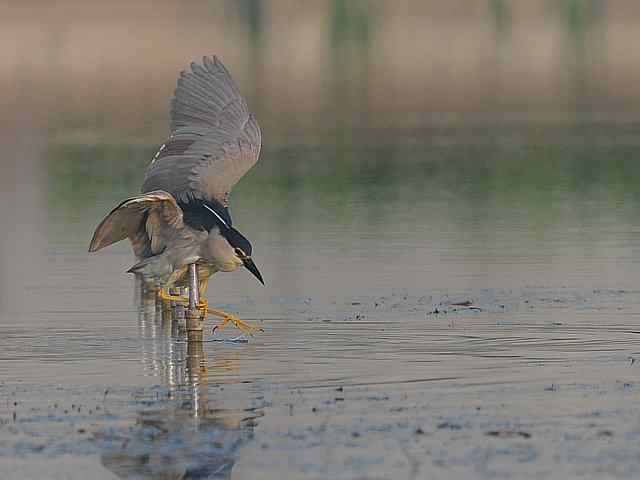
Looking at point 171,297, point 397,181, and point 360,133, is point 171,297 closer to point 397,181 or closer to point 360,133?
point 397,181

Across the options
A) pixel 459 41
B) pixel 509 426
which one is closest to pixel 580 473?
pixel 509 426

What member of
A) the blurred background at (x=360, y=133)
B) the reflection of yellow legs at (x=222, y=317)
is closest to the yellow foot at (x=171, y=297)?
the reflection of yellow legs at (x=222, y=317)

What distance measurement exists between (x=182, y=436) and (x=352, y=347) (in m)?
2.92

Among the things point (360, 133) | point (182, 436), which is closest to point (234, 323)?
point (182, 436)

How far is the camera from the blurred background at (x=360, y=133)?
17.3m

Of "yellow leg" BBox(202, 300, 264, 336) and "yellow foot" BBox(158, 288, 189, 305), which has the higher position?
"yellow foot" BBox(158, 288, 189, 305)

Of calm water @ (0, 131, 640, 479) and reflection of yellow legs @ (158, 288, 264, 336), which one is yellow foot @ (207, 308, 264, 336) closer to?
reflection of yellow legs @ (158, 288, 264, 336)

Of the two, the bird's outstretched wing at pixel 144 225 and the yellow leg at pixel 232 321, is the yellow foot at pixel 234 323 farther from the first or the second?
the bird's outstretched wing at pixel 144 225

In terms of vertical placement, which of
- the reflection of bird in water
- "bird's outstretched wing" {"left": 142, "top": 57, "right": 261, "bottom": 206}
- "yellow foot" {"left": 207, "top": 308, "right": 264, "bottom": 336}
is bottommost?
the reflection of bird in water

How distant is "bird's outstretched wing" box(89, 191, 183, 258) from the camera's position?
1295 cm

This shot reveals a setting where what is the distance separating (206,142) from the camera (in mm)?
14172

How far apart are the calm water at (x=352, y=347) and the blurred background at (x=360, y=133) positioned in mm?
92

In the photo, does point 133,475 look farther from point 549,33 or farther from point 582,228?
point 549,33

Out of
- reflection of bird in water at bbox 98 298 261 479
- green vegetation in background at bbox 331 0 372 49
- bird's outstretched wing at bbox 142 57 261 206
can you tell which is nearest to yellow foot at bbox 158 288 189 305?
bird's outstretched wing at bbox 142 57 261 206
